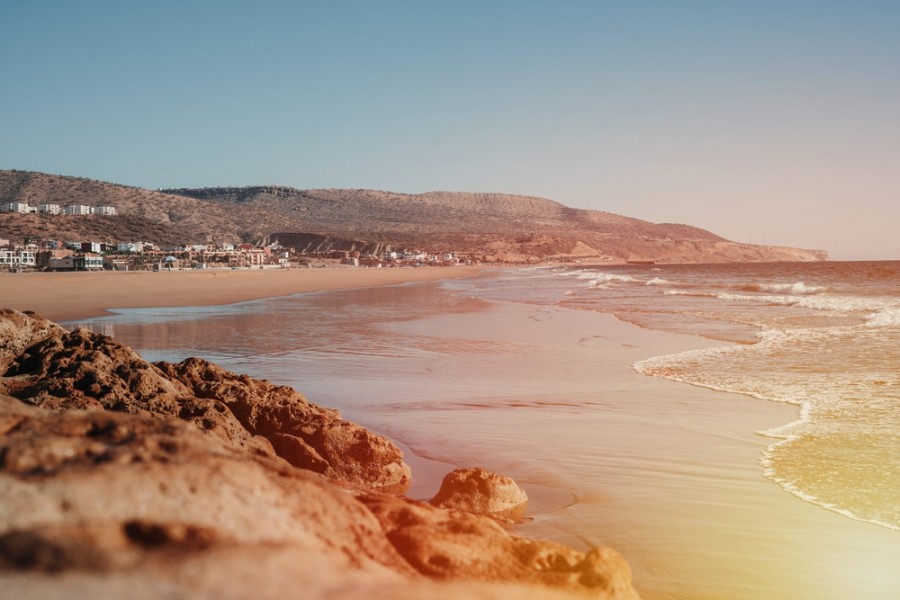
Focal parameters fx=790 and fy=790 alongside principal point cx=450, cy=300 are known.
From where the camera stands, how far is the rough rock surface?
4996mm

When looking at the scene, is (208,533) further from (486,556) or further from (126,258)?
(126,258)

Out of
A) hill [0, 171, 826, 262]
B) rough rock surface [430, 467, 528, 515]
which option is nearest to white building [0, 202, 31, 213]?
hill [0, 171, 826, 262]

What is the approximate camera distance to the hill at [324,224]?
96.3 meters

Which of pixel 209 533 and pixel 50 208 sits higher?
pixel 50 208

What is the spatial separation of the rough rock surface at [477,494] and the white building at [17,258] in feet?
205

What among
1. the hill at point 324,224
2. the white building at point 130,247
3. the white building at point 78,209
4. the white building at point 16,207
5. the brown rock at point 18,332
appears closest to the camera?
the brown rock at point 18,332

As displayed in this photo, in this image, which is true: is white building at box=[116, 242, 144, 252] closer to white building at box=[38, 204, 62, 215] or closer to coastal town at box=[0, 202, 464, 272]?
coastal town at box=[0, 202, 464, 272]

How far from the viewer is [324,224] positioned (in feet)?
513

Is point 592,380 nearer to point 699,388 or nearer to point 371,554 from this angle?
point 699,388

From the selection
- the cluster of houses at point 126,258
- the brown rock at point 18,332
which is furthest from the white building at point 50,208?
the brown rock at point 18,332

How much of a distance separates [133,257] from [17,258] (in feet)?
34.8

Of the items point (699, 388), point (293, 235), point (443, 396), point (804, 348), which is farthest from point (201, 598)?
point (293, 235)

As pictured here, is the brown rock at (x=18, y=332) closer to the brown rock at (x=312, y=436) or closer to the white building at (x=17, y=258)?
the brown rock at (x=312, y=436)

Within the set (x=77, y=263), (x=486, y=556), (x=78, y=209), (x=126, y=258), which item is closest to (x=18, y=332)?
(x=486, y=556)
